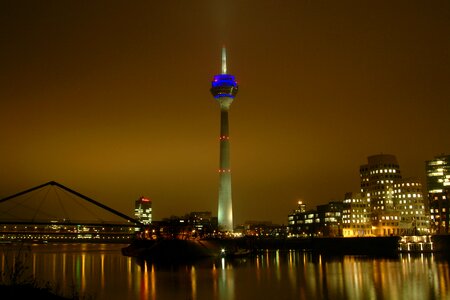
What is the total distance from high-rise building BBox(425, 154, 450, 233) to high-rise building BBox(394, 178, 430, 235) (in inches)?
80.9

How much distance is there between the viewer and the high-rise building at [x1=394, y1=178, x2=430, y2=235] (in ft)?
369

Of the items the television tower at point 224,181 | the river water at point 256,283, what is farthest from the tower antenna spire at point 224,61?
the river water at point 256,283

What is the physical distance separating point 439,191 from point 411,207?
1321 centimetres

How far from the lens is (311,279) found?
47.6 m

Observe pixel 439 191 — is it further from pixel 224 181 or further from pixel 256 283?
pixel 256 283

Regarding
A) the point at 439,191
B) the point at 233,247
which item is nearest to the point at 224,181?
the point at 233,247

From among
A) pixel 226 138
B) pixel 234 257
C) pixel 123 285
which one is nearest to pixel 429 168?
pixel 226 138

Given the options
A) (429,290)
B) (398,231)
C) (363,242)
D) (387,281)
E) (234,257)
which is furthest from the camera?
(398,231)

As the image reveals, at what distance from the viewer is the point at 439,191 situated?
12381cm

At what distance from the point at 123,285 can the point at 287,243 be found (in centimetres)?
8230

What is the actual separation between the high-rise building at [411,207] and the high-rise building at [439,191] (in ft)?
6.74

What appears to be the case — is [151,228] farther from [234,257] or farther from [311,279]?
[311,279]

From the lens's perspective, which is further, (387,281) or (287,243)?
(287,243)

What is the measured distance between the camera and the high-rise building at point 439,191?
115m
